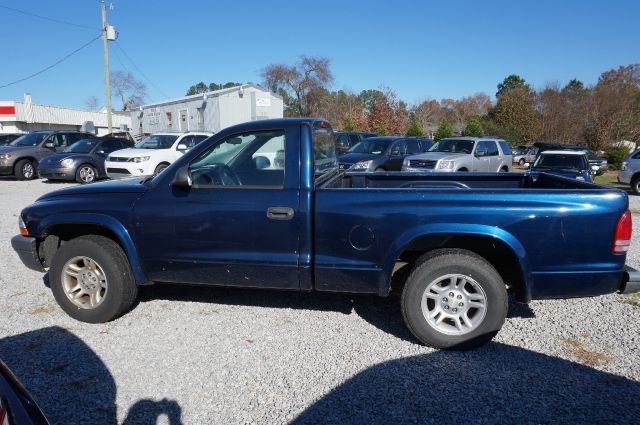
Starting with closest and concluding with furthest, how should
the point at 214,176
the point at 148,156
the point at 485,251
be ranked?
the point at 485,251 → the point at 214,176 → the point at 148,156

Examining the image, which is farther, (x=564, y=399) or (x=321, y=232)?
(x=321, y=232)

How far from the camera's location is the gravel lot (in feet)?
9.02

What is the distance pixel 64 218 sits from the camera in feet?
12.8

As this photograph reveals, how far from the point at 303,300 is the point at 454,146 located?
1100cm

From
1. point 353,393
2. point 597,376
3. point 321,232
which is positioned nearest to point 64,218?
point 321,232

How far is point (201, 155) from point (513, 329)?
3.19m

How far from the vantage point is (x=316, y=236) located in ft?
11.4

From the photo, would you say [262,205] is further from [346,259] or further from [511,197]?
[511,197]

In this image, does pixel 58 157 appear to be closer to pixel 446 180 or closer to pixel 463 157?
pixel 463 157

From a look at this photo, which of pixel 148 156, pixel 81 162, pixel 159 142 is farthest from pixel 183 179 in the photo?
pixel 81 162

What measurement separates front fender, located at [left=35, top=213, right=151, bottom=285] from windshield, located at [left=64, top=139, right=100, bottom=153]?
11964mm

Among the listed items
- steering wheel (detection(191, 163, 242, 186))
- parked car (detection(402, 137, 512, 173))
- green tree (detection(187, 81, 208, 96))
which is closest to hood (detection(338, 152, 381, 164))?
parked car (detection(402, 137, 512, 173))

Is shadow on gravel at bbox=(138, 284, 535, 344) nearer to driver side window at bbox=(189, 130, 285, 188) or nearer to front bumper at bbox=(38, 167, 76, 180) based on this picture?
driver side window at bbox=(189, 130, 285, 188)

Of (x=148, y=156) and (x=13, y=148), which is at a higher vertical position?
(x=13, y=148)
